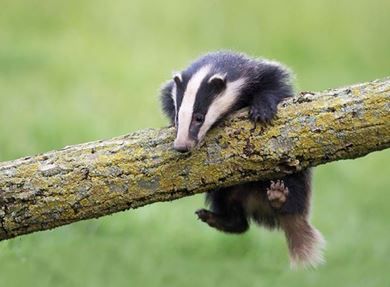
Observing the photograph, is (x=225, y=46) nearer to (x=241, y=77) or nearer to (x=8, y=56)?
(x=8, y=56)

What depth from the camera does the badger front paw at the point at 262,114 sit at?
518cm

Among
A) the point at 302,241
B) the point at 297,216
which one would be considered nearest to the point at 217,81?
the point at 297,216

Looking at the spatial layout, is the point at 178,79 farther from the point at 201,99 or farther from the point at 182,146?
the point at 182,146

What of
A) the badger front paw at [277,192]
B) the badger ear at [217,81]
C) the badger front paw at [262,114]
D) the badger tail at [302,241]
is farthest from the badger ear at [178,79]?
the badger tail at [302,241]

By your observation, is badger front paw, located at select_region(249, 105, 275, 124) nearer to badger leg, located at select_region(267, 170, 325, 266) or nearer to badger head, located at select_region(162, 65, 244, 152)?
badger head, located at select_region(162, 65, 244, 152)

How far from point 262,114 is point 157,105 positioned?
5.05 m

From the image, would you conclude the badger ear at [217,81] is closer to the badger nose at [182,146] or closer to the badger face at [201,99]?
the badger face at [201,99]

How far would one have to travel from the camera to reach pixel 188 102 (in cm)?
566

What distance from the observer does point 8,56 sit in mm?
11656

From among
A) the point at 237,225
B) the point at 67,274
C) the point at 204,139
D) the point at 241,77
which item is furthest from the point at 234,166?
the point at 67,274

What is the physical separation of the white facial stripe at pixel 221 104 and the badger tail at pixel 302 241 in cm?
83

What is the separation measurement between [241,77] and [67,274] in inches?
95.5

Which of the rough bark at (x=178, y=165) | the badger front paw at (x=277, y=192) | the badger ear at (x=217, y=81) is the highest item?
the badger ear at (x=217, y=81)

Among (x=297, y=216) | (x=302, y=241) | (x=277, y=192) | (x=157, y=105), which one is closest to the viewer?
(x=277, y=192)
